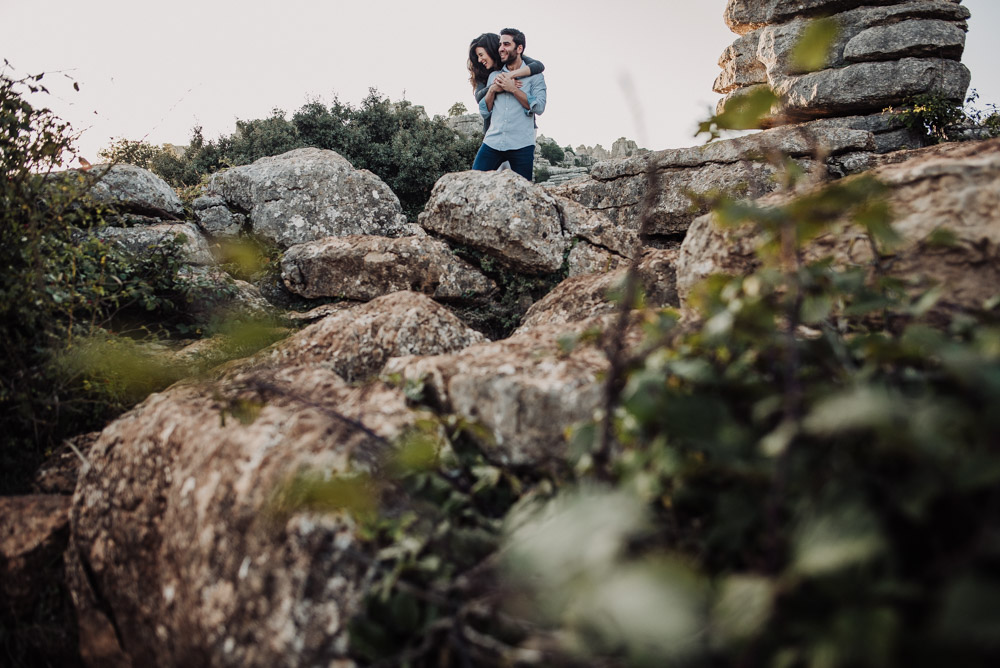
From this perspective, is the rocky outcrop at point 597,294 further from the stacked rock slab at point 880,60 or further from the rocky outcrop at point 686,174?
the stacked rock slab at point 880,60

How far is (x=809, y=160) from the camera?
6.93m

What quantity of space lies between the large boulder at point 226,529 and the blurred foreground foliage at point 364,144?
10.5 metres

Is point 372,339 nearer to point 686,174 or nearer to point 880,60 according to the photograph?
point 686,174

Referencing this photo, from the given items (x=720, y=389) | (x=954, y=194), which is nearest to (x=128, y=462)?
(x=720, y=389)

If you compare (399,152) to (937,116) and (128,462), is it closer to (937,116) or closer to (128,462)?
(128,462)

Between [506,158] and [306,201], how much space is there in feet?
9.08

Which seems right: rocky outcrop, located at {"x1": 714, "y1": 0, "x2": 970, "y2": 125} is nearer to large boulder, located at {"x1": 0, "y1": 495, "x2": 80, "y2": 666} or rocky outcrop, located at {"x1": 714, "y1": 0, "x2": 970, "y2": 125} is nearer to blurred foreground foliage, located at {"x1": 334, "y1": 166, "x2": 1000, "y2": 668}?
blurred foreground foliage, located at {"x1": 334, "y1": 166, "x2": 1000, "y2": 668}

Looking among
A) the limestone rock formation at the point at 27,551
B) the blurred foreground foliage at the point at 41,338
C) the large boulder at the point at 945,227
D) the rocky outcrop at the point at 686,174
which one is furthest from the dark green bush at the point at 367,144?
the large boulder at the point at 945,227

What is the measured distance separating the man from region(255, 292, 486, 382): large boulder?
4.45m

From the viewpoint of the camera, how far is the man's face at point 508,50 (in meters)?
7.16

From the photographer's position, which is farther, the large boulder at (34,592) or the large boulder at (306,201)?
the large boulder at (306,201)

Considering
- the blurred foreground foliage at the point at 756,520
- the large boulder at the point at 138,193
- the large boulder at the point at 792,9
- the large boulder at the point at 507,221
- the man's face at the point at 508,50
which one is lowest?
the blurred foreground foliage at the point at 756,520

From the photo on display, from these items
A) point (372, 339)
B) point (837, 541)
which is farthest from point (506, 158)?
point (837, 541)

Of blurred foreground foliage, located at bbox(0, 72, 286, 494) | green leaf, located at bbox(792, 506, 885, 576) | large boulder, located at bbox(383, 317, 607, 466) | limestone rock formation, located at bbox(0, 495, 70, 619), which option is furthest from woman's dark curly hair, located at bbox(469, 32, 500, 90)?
green leaf, located at bbox(792, 506, 885, 576)
